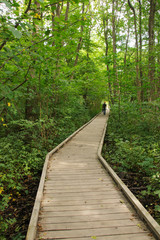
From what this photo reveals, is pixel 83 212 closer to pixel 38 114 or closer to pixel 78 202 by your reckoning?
pixel 78 202

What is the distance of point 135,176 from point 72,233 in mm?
3458

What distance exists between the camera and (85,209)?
9.95 ft

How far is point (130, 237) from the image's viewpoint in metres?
2.36

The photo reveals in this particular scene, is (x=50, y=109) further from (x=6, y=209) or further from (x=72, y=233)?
(x=72, y=233)

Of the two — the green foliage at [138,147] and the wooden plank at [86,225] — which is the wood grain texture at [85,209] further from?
the green foliage at [138,147]

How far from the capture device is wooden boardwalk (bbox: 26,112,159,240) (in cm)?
245

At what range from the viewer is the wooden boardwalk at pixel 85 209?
8.03ft

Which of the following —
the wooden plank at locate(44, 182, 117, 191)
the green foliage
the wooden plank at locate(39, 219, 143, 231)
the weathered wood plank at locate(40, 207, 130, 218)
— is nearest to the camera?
the wooden plank at locate(39, 219, 143, 231)

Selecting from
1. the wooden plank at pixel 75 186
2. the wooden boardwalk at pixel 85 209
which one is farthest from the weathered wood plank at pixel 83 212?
the wooden plank at pixel 75 186

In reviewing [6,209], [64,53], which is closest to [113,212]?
[6,209]

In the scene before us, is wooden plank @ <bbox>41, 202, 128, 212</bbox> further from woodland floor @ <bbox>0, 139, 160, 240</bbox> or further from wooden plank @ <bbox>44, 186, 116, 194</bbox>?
woodland floor @ <bbox>0, 139, 160, 240</bbox>

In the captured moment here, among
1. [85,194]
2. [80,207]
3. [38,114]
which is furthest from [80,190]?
[38,114]

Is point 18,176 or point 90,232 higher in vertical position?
point 90,232

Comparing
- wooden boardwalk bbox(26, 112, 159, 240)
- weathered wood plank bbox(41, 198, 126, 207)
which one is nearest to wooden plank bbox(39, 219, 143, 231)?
wooden boardwalk bbox(26, 112, 159, 240)
